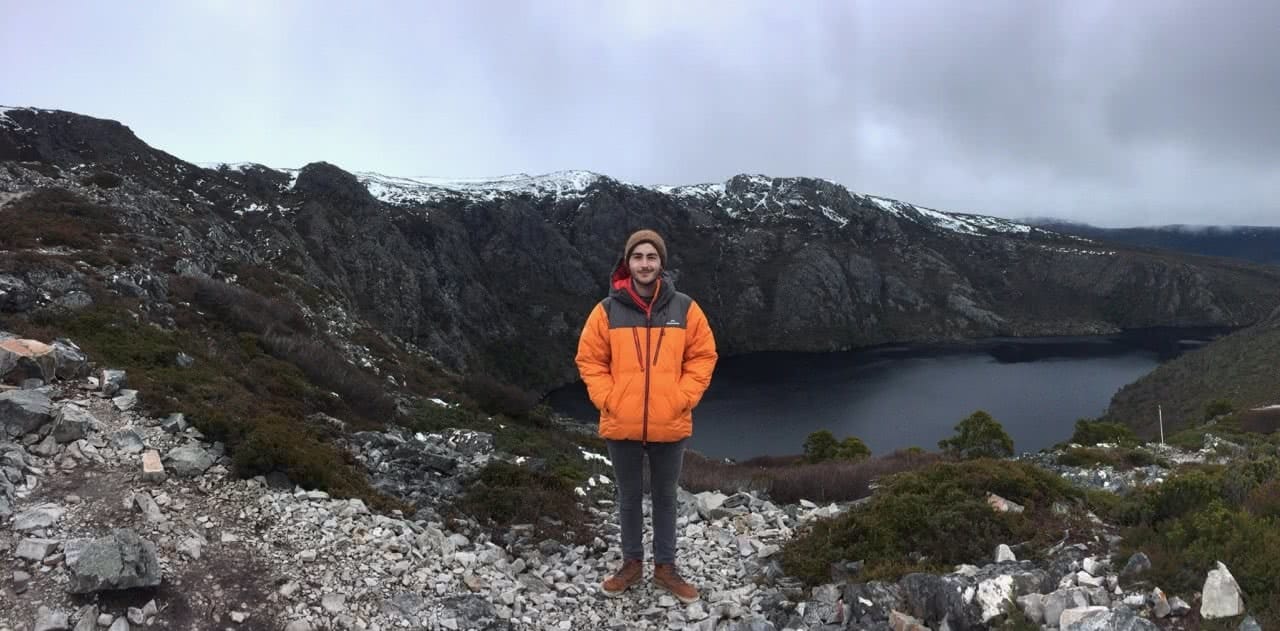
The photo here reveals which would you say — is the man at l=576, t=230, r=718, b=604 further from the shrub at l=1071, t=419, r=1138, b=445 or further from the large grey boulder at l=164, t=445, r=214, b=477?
the shrub at l=1071, t=419, r=1138, b=445

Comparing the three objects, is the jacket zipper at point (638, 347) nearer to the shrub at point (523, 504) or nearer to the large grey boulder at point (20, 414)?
the shrub at point (523, 504)

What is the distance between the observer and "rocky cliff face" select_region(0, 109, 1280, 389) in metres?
38.5

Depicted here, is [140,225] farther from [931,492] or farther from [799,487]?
[931,492]

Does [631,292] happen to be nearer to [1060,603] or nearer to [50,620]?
[1060,603]

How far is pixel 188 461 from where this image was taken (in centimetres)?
768

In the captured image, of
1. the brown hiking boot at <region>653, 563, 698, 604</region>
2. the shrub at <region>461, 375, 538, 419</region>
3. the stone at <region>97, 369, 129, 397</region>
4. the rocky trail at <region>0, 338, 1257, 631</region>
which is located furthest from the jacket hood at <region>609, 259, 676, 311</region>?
the shrub at <region>461, 375, 538, 419</region>

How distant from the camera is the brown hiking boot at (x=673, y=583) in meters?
6.65

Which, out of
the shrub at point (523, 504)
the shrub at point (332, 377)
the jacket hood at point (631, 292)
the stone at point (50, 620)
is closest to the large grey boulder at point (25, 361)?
the stone at point (50, 620)

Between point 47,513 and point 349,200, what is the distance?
115642 mm

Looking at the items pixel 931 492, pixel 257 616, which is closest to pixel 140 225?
pixel 257 616

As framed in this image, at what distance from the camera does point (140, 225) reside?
32.1m

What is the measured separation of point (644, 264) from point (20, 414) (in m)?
7.86

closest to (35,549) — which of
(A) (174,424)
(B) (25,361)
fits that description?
(A) (174,424)

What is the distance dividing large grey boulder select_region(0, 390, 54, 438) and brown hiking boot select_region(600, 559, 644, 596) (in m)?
7.14
